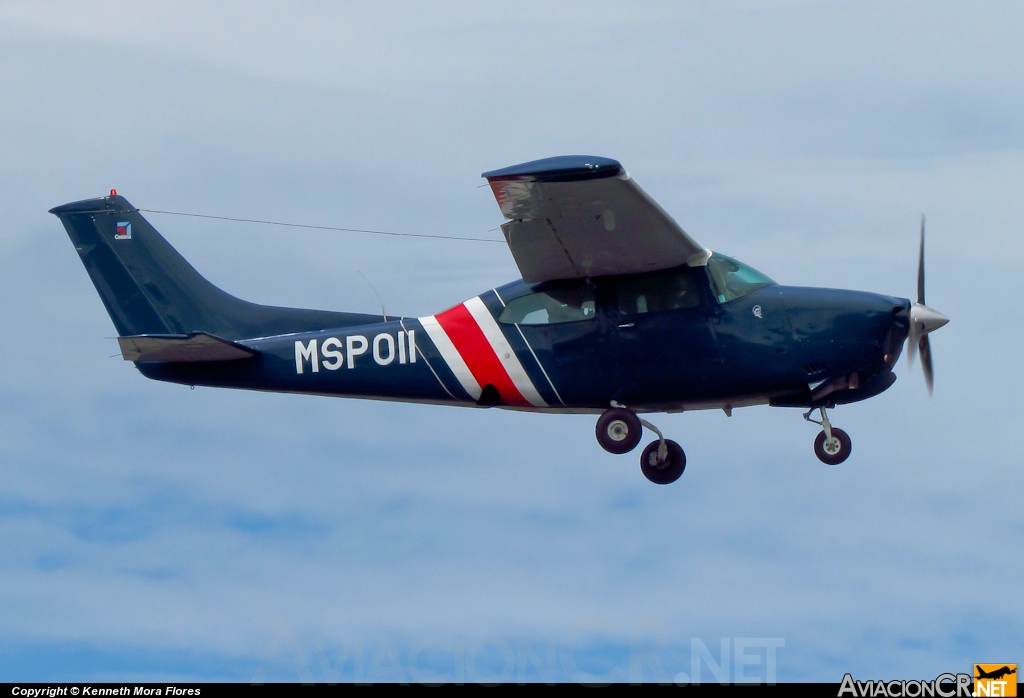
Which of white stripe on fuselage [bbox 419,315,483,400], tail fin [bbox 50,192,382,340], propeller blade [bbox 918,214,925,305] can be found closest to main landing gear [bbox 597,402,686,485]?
white stripe on fuselage [bbox 419,315,483,400]

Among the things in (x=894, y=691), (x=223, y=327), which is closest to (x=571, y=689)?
(x=894, y=691)

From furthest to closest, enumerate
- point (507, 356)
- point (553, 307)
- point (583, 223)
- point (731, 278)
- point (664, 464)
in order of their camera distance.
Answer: point (664, 464)
point (507, 356)
point (553, 307)
point (731, 278)
point (583, 223)

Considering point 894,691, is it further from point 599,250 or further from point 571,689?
point 599,250

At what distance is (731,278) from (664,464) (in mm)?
2698

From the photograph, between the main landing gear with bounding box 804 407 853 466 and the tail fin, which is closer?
the main landing gear with bounding box 804 407 853 466

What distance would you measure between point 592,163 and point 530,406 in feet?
13.7

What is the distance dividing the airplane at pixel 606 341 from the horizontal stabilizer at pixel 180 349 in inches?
0.8

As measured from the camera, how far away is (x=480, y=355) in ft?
65.2

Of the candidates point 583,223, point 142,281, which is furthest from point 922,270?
point 142,281

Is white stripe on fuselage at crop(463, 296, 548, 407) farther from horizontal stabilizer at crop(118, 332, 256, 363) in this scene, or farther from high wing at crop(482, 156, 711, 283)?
horizontal stabilizer at crop(118, 332, 256, 363)

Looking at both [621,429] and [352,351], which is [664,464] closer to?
[621,429]

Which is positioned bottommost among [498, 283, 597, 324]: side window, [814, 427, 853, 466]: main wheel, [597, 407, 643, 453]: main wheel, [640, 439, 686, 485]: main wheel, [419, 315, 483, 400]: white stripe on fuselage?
[640, 439, 686, 485]: main wheel

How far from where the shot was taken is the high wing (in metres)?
17.2

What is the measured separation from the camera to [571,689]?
1603cm
